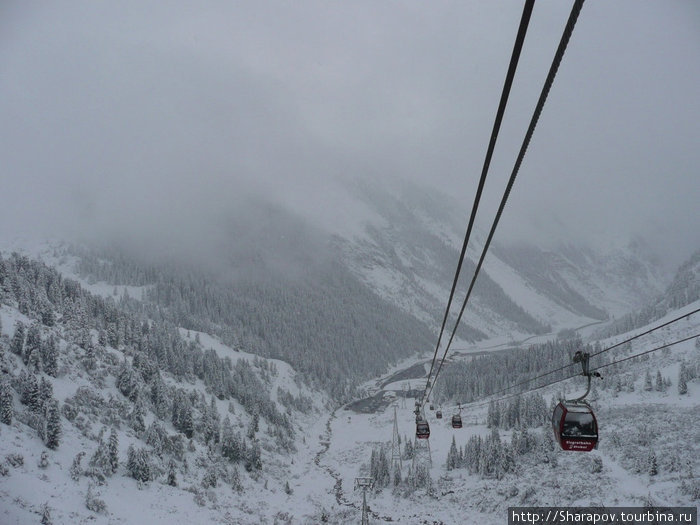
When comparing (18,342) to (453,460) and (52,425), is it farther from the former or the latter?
(453,460)

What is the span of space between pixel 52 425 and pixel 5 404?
4460mm

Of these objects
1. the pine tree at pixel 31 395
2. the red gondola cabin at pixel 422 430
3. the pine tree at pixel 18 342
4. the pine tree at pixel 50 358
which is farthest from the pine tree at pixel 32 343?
the red gondola cabin at pixel 422 430

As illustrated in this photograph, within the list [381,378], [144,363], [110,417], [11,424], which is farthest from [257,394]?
[381,378]

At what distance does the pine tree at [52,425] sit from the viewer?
4209 centimetres

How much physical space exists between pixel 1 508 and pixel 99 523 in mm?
7294

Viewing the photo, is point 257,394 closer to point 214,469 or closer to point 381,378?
point 214,469

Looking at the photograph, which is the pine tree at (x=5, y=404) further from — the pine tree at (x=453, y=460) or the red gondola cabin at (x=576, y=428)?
the pine tree at (x=453, y=460)

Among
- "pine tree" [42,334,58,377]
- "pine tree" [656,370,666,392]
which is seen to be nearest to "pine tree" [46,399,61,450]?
"pine tree" [42,334,58,377]

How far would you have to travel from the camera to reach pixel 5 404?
4134 centimetres

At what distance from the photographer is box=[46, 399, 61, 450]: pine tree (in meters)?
42.1

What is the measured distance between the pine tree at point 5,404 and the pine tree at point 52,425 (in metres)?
2.99

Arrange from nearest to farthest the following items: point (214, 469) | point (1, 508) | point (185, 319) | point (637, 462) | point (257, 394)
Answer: point (1, 508) → point (637, 462) → point (214, 469) → point (257, 394) → point (185, 319)

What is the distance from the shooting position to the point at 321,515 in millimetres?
54250

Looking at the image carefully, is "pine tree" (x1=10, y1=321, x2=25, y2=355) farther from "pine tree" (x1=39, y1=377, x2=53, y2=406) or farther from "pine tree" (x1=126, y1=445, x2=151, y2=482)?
"pine tree" (x1=126, y1=445, x2=151, y2=482)
